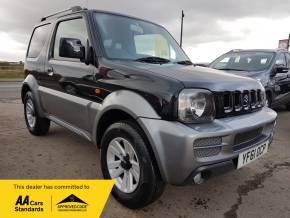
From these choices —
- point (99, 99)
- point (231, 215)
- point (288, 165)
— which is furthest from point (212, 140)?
point (288, 165)

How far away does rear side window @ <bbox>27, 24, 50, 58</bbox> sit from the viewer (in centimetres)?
→ 451

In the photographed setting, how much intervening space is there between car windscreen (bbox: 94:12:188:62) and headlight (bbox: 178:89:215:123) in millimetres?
1069

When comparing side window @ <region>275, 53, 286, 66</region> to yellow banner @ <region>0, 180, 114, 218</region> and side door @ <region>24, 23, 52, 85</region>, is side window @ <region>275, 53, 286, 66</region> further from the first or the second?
yellow banner @ <region>0, 180, 114, 218</region>

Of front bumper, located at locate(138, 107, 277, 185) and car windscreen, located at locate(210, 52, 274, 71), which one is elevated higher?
car windscreen, located at locate(210, 52, 274, 71)

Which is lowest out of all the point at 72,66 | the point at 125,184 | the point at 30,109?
the point at 125,184

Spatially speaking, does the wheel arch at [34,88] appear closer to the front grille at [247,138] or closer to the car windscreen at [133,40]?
the car windscreen at [133,40]

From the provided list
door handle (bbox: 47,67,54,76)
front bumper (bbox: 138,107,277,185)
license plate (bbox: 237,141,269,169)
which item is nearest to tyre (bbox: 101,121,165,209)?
front bumper (bbox: 138,107,277,185)

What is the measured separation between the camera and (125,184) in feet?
→ 9.28

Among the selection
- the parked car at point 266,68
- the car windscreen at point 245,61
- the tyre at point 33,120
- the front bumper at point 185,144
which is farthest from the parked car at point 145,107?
the car windscreen at point 245,61

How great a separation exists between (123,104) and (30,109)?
2903mm

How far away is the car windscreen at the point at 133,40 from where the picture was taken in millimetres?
3281

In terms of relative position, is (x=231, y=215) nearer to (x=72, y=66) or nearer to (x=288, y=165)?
(x=288, y=165)

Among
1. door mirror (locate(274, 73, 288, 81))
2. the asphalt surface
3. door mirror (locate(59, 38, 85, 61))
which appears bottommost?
the asphalt surface

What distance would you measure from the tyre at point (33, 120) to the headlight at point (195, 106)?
3.04 m
